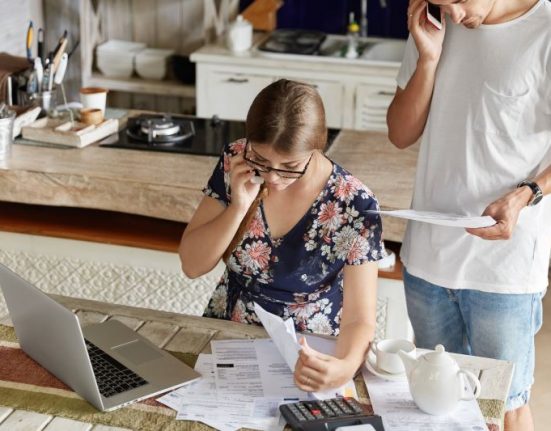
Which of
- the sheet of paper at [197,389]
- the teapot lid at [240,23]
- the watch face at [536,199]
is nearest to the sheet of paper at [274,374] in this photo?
the sheet of paper at [197,389]

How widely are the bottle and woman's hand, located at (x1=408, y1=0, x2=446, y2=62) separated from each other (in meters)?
2.80

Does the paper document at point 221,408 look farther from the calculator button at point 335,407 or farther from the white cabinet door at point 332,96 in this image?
the white cabinet door at point 332,96

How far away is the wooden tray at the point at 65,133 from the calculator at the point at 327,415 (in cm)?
185

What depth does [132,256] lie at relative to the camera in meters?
3.09

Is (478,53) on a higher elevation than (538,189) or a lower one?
higher

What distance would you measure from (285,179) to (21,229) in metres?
1.46

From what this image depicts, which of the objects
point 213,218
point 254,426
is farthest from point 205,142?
point 254,426

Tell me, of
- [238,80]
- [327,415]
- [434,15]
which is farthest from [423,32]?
[238,80]

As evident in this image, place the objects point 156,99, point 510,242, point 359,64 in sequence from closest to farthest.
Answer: point 510,242 → point 359,64 → point 156,99

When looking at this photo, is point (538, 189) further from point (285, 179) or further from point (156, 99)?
point (156, 99)

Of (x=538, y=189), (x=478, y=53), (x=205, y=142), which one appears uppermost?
(x=478, y=53)

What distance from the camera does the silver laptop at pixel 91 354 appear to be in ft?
5.65

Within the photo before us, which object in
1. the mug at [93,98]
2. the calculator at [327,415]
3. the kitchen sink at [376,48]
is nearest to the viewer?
the calculator at [327,415]

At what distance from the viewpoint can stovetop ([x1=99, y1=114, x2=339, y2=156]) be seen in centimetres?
333
